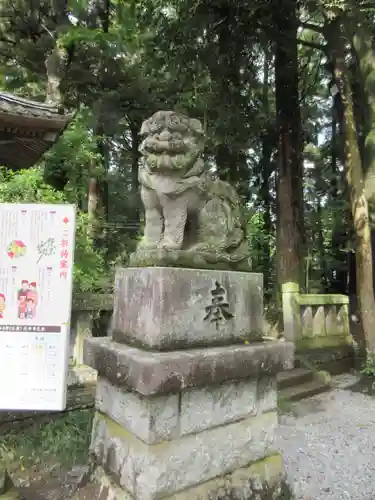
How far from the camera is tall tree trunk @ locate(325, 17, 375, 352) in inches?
261

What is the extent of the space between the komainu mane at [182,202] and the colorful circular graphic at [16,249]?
0.71m

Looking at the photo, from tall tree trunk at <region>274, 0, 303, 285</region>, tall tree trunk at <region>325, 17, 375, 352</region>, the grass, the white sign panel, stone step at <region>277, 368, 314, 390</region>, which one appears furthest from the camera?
tall tree trunk at <region>274, 0, 303, 285</region>

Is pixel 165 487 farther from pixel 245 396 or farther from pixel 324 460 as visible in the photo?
pixel 324 460

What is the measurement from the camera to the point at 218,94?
8805 millimetres

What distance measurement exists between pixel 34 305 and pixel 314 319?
225 inches

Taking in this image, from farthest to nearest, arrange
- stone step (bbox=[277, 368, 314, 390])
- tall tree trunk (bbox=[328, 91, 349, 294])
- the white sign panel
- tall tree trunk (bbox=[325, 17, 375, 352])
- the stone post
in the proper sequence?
tall tree trunk (bbox=[328, 91, 349, 294]), tall tree trunk (bbox=[325, 17, 375, 352]), the stone post, stone step (bbox=[277, 368, 314, 390]), the white sign panel

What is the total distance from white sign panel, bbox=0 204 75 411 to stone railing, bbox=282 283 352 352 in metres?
4.86

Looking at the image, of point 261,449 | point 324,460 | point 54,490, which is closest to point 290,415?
point 324,460

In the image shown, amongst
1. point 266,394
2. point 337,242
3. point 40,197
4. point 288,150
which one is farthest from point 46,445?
point 337,242

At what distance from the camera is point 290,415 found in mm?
4676

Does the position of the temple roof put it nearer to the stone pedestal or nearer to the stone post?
the stone pedestal

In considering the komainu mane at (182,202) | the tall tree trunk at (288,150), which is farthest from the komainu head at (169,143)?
the tall tree trunk at (288,150)

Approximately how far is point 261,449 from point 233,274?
1.15 meters

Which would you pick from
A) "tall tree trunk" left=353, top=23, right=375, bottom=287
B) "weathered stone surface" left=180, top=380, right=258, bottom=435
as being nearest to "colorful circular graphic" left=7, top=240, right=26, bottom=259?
"weathered stone surface" left=180, top=380, right=258, bottom=435
